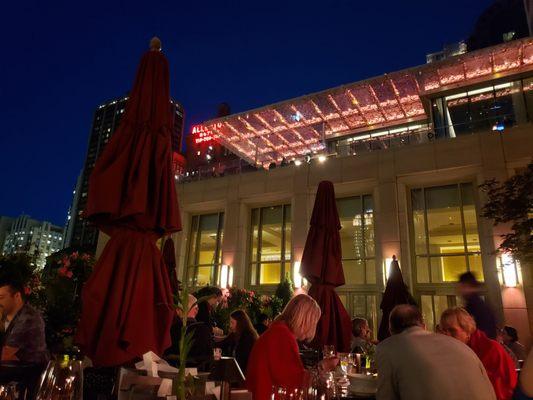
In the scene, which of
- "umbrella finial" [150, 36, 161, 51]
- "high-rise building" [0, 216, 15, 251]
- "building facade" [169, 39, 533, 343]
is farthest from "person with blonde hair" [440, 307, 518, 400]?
"high-rise building" [0, 216, 15, 251]

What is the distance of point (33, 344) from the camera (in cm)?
367

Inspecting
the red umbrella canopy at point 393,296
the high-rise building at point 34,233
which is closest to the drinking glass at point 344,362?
the red umbrella canopy at point 393,296

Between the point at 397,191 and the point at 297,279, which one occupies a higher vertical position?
the point at 397,191

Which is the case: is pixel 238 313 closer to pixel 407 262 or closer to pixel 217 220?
pixel 407 262

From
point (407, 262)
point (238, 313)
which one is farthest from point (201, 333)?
point (407, 262)

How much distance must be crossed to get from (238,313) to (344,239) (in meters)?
10.8

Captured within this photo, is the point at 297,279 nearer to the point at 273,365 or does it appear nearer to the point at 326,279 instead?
the point at 326,279

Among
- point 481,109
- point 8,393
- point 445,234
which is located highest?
point 481,109

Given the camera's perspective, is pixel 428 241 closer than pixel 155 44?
No

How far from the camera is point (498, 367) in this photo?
3.95 metres

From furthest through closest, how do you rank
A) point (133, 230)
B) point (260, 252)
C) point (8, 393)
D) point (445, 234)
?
point (260, 252)
point (445, 234)
point (133, 230)
point (8, 393)

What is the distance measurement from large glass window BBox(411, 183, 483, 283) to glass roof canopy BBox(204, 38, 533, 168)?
5.51 metres

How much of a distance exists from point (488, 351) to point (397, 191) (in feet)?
38.0

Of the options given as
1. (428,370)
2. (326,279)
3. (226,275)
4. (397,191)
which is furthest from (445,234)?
(428,370)
